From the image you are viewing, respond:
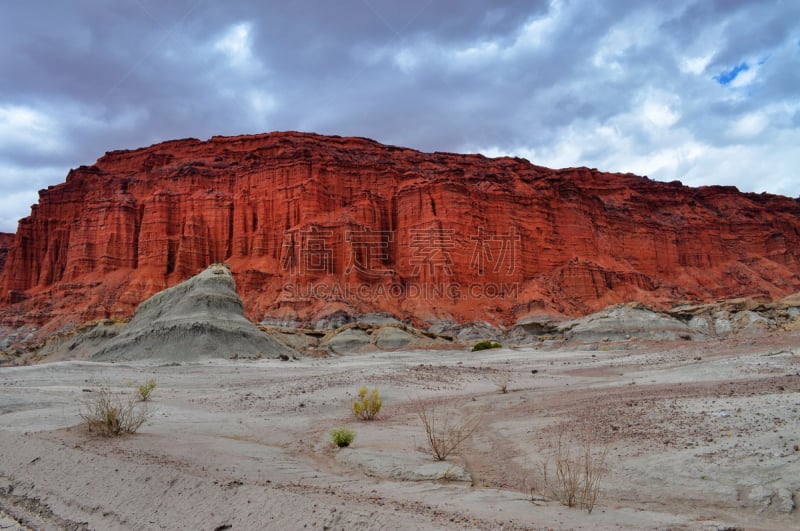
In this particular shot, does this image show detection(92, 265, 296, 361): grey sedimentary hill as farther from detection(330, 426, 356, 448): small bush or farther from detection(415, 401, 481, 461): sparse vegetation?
detection(330, 426, 356, 448): small bush

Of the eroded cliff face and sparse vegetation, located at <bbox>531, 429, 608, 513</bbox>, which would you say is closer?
sparse vegetation, located at <bbox>531, 429, 608, 513</bbox>

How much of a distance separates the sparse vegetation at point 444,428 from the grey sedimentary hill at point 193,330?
1937cm

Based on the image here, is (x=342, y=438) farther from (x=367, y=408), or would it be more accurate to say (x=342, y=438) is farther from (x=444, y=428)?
(x=367, y=408)

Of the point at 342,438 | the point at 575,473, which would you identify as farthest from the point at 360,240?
the point at 575,473

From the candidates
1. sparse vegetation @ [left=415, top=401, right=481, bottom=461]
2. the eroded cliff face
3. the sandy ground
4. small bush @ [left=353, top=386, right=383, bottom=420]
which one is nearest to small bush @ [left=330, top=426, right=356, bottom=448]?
the sandy ground

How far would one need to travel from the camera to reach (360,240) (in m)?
80.1

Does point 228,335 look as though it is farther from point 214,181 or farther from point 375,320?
point 214,181

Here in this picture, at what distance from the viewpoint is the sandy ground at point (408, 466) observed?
4793mm

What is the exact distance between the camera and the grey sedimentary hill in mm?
28406

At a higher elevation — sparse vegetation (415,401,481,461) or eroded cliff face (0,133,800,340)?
eroded cliff face (0,133,800,340)

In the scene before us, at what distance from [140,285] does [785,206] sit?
420 ft

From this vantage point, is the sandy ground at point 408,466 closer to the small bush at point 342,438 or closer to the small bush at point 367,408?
the small bush at point 342,438

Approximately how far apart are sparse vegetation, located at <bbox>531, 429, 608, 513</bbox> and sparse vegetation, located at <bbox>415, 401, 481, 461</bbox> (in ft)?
4.05

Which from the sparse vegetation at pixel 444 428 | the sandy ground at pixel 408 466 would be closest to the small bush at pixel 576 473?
the sandy ground at pixel 408 466
